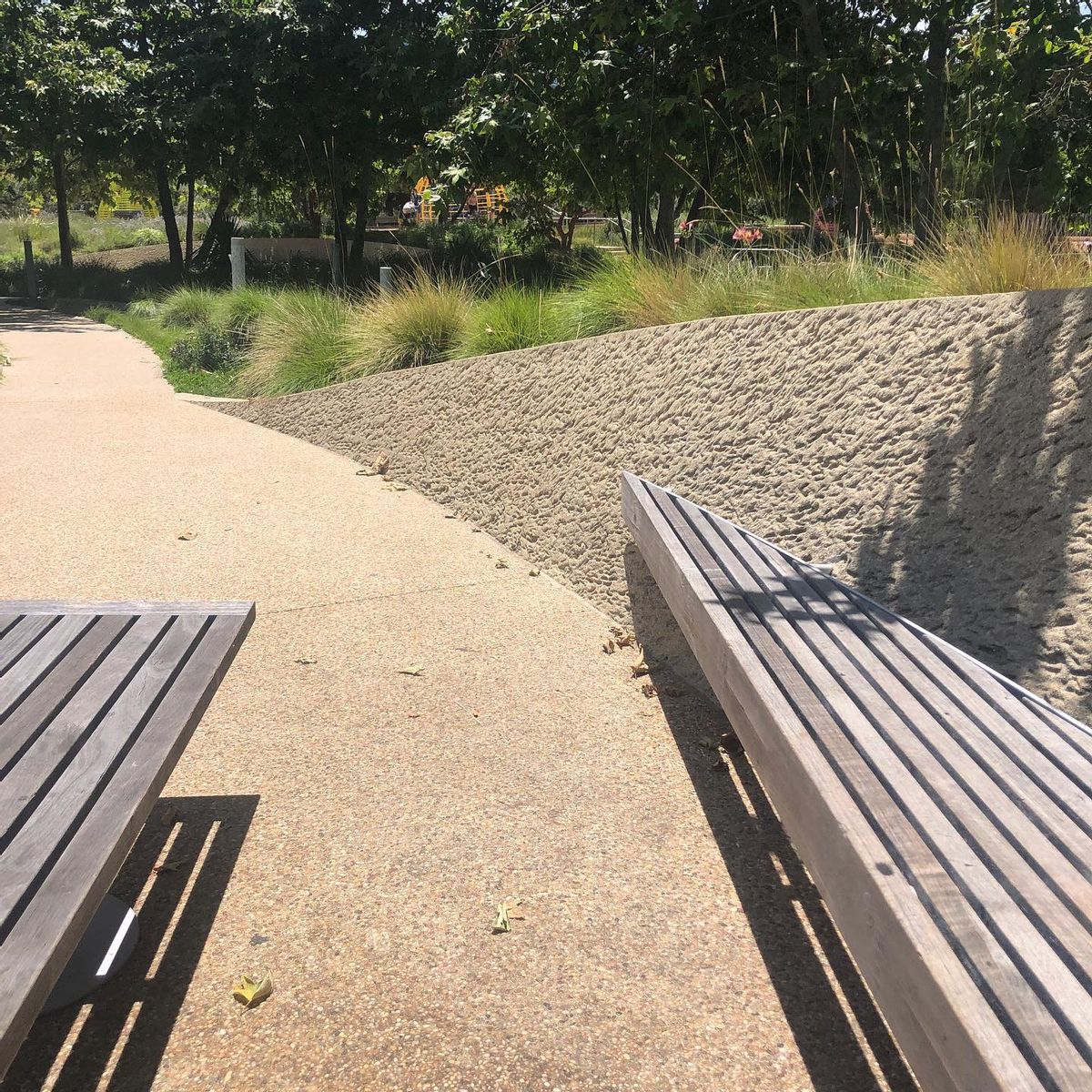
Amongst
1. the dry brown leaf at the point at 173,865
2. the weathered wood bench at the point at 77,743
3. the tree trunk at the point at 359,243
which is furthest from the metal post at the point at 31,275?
the dry brown leaf at the point at 173,865

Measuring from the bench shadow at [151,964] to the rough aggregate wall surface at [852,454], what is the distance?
204 cm

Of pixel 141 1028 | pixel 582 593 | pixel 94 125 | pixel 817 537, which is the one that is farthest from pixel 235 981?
pixel 94 125

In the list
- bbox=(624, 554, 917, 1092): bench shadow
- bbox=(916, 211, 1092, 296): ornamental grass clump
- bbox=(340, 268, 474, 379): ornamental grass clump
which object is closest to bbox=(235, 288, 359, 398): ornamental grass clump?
bbox=(340, 268, 474, 379): ornamental grass clump

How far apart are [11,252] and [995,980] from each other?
116ft

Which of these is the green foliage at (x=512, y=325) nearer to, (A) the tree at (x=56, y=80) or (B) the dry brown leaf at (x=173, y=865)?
(B) the dry brown leaf at (x=173, y=865)

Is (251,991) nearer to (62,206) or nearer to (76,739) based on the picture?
(76,739)

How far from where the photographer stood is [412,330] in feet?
25.1

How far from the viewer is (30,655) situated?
9.02 feet

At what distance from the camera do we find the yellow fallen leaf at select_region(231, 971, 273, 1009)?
2.27m

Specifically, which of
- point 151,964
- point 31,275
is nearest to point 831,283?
point 151,964

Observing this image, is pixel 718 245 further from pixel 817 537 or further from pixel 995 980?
pixel 995 980

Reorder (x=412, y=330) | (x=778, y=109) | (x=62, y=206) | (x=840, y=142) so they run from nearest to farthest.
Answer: (x=778, y=109), (x=412, y=330), (x=840, y=142), (x=62, y=206)

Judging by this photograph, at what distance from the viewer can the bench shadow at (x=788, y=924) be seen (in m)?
2.18

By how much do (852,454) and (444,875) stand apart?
2294 millimetres
